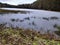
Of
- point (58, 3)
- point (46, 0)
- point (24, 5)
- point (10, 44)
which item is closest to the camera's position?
point (10, 44)

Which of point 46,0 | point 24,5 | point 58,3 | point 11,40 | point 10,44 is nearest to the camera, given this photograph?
point 10,44

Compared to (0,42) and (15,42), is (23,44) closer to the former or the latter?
(15,42)

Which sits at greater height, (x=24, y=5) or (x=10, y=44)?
(x=10, y=44)

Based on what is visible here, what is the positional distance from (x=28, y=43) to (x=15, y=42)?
848 millimetres

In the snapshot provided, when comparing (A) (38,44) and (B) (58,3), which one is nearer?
(A) (38,44)

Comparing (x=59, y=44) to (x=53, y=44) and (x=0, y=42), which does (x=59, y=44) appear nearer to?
(x=53, y=44)

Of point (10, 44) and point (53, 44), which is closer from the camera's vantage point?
point (10, 44)

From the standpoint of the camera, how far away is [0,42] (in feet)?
46.5

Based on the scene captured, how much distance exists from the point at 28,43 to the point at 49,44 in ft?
4.85

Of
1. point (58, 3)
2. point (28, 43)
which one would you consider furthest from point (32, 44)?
point (58, 3)

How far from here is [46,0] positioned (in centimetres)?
15950

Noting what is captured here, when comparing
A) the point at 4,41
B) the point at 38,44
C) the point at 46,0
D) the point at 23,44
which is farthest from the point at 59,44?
the point at 46,0

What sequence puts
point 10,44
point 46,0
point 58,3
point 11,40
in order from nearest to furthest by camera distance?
point 10,44 < point 11,40 < point 58,3 < point 46,0

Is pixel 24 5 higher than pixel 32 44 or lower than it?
lower
